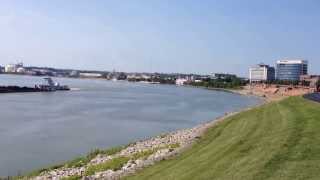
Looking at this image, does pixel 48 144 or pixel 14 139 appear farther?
pixel 14 139

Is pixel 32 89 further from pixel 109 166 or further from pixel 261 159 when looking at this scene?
pixel 261 159

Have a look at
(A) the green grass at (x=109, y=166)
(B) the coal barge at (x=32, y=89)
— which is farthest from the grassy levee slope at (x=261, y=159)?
(B) the coal barge at (x=32, y=89)

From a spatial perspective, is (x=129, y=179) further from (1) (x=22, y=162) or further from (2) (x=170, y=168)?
(1) (x=22, y=162)

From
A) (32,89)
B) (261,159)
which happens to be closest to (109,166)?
(261,159)

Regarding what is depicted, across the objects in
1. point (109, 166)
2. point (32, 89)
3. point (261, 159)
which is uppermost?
point (261, 159)

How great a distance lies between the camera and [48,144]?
33625 mm

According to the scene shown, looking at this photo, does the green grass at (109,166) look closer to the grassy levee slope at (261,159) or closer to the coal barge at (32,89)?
the grassy levee slope at (261,159)

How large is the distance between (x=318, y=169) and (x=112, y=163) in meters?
9.49

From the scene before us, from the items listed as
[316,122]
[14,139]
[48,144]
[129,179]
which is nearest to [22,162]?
[48,144]

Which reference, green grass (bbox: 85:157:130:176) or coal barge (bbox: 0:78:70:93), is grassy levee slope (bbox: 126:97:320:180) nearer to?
green grass (bbox: 85:157:130:176)

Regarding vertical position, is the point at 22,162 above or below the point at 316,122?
below

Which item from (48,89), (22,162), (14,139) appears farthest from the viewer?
(48,89)

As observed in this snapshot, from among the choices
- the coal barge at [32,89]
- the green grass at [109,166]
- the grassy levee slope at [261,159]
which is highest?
the grassy levee slope at [261,159]

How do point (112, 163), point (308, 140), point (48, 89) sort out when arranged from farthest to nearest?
point (48, 89) < point (112, 163) < point (308, 140)
